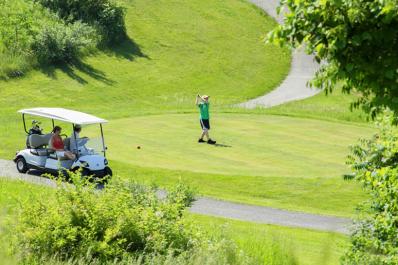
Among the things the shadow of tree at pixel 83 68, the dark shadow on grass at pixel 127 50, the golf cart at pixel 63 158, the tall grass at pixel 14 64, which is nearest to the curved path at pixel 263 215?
the golf cart at pixel 63 158

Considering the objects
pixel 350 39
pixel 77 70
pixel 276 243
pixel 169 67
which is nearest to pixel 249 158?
pixel 276 243

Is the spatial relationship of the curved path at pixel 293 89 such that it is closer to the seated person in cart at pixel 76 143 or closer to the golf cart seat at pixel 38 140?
the golf cart seat at pixel 38 140

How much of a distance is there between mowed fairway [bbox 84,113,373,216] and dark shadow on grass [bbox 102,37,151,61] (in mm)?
19092

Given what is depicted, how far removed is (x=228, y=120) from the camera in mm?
33125

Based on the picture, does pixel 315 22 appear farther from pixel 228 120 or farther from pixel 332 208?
pixel 228 120

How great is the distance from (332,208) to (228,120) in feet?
38.1

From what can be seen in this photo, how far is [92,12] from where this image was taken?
→ 169 ft

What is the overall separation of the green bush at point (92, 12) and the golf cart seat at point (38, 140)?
90.3 feet

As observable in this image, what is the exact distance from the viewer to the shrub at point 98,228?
439 inches

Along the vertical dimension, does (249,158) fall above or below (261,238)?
below

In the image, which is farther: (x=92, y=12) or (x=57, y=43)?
(x=92, y=12)

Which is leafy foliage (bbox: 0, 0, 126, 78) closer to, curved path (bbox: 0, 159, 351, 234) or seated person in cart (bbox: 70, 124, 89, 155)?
seated person in cart (bbox: 70, 124, 89, 155)

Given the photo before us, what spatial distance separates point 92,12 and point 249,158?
93.2 feet

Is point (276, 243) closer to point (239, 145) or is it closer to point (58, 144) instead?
point (58, 144)
